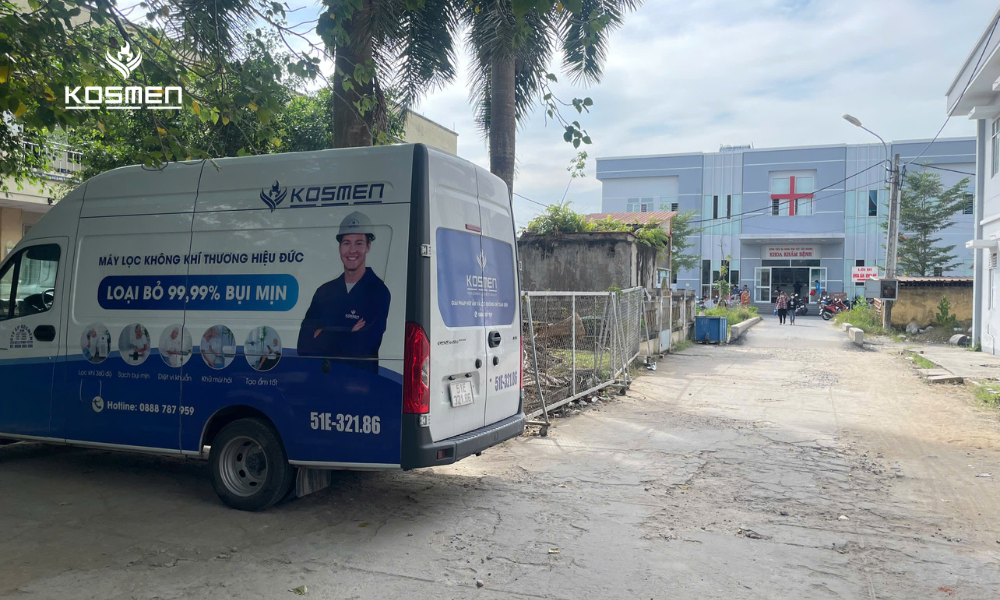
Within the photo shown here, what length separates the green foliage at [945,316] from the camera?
23406 millimetres

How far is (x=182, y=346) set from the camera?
5.50m

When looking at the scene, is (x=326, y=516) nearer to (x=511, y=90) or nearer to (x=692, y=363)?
(x=511, y=90)

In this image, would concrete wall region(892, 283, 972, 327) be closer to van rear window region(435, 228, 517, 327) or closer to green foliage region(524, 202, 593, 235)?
green foliage region(524, 202, 593, 235)

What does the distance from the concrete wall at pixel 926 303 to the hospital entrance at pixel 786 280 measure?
21.7 meters

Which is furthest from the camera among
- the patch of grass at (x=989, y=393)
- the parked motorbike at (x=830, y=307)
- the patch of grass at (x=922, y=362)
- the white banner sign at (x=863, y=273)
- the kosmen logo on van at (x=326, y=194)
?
the white banner sign at (x=863, y=273)

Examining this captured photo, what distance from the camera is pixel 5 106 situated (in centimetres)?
589

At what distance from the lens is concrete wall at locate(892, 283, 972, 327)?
935 inches

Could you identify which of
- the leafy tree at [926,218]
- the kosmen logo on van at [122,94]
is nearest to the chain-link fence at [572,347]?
the kosmen logo on van at [122,94]

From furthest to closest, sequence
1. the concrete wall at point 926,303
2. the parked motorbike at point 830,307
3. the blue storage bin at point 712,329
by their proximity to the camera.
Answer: the parked motorbike at point 830,307 → the concrete wall at point 926,303 → the blue storage bin at point 712,329

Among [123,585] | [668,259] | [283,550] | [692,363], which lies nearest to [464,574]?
[283,550]

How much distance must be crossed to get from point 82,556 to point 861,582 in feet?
15.4

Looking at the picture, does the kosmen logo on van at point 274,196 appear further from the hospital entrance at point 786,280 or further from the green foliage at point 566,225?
the hospital entrance at point 786,280

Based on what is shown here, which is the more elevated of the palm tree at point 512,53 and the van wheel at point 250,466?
the palm tree at point 512,53

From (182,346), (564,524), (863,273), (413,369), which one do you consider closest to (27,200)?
(182,346)
